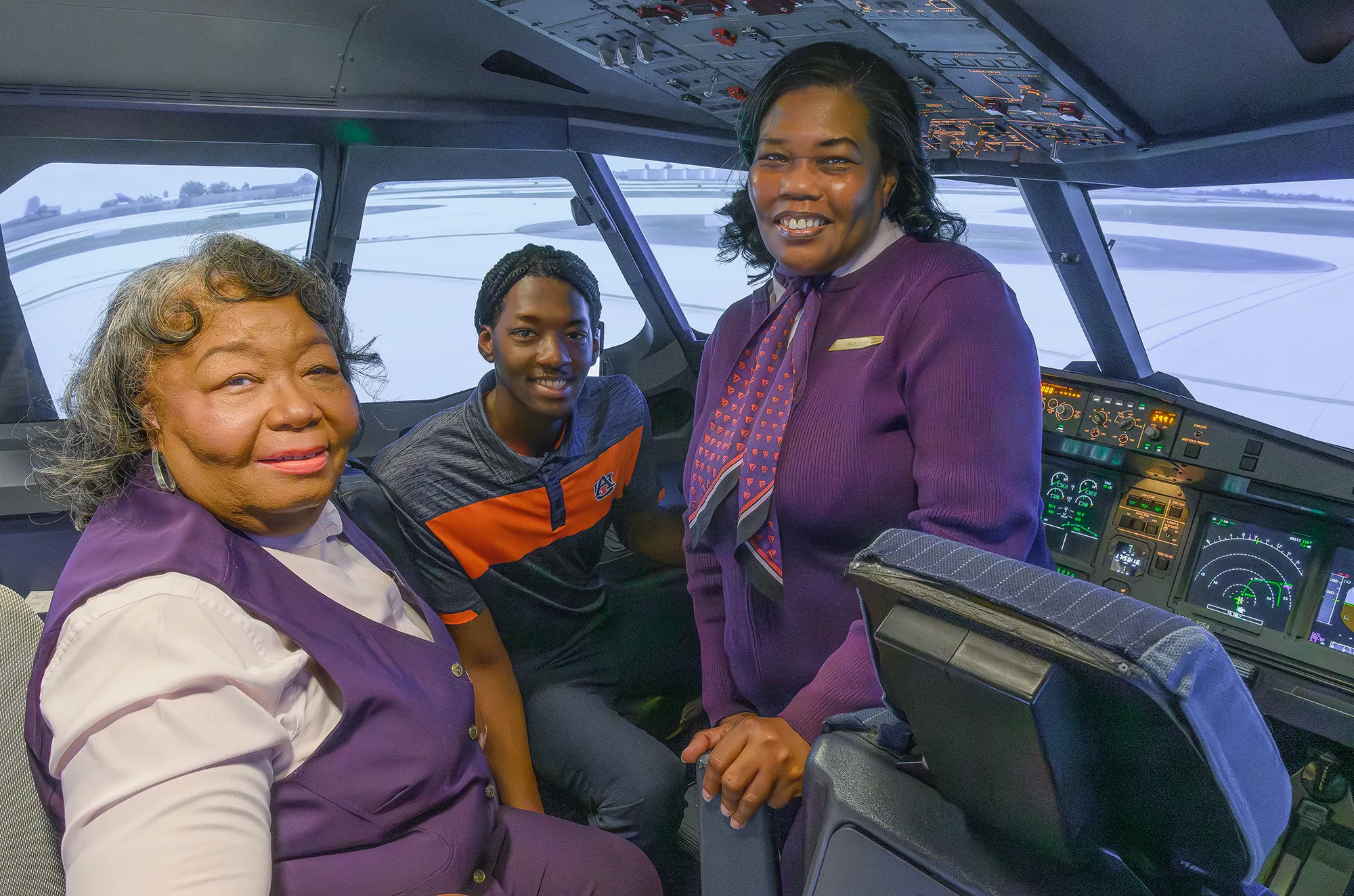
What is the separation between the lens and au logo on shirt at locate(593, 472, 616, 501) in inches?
98.1

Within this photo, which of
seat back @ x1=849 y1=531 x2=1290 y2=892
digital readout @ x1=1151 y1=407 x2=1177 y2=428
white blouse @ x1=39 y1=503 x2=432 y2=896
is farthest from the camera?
digital readout @ x1=1151 y1=407 x2=1177 y2=428

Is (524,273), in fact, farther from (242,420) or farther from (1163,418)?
(1163,418)

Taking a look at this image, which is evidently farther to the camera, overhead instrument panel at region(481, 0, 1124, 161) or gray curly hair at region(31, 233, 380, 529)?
overhead instrument panel at region(481, 0, 1124, 161)

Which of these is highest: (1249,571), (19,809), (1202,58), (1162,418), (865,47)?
(1202,58)

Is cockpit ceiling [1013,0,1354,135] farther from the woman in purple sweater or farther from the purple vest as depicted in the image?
the purple vest

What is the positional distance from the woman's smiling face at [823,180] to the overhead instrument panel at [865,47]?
0.79 ft

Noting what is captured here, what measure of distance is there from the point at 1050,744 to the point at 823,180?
1055mm

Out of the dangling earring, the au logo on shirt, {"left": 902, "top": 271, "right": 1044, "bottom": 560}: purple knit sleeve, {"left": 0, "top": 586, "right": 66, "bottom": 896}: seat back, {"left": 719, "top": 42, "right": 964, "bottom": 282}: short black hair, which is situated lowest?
{"left": 0, "top": 586, "right": 66, "bottom": 896}: seat back

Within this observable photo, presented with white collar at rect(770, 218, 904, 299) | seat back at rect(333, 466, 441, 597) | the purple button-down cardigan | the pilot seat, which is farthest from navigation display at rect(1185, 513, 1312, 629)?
seat back at rect(333, 466, 441, 597)

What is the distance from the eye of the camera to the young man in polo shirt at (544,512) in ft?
7.28

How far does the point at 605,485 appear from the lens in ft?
8.25

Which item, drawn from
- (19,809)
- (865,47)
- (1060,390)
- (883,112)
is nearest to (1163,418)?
(1060,390)

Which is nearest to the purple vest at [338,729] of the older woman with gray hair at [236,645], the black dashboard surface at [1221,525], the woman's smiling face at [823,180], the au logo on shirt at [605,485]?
the older woman with gray hair at [236,645]

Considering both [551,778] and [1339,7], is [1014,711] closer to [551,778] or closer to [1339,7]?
[1339,7]
